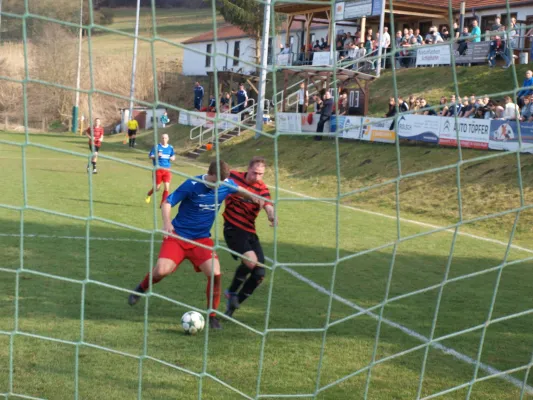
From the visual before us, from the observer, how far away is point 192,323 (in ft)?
20.5

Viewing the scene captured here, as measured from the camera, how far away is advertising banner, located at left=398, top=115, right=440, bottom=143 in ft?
67.2

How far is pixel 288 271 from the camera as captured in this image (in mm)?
9273

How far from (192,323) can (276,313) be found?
3.73 ft

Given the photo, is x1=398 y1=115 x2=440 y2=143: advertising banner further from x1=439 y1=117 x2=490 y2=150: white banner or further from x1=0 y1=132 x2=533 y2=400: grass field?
x1=0 y1=132 x2=533 y2=400: grass field

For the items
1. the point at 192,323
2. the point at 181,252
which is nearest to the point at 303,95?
the point at 181,252

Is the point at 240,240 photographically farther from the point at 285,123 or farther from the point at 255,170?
the point at 285,123

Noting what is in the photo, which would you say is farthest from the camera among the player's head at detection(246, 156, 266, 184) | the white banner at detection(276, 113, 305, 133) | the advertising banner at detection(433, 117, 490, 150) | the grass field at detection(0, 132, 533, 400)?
the advertising banner at detection(433, 117, 490, 150)

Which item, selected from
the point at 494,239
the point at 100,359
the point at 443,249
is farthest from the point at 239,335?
the point at 494,239

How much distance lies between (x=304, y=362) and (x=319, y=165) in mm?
17249

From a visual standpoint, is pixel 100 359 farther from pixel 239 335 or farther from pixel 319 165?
pixel 319 165

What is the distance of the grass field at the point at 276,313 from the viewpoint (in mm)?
5008

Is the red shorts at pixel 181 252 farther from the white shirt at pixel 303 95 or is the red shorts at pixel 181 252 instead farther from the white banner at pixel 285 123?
the white shirt at pixel 303 95

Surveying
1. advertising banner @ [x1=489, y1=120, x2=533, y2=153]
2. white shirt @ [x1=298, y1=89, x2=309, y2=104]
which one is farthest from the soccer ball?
advertising banner @ [x1=489, y1=120, x2=533, y2=153]

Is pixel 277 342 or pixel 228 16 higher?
pixel 228 16
